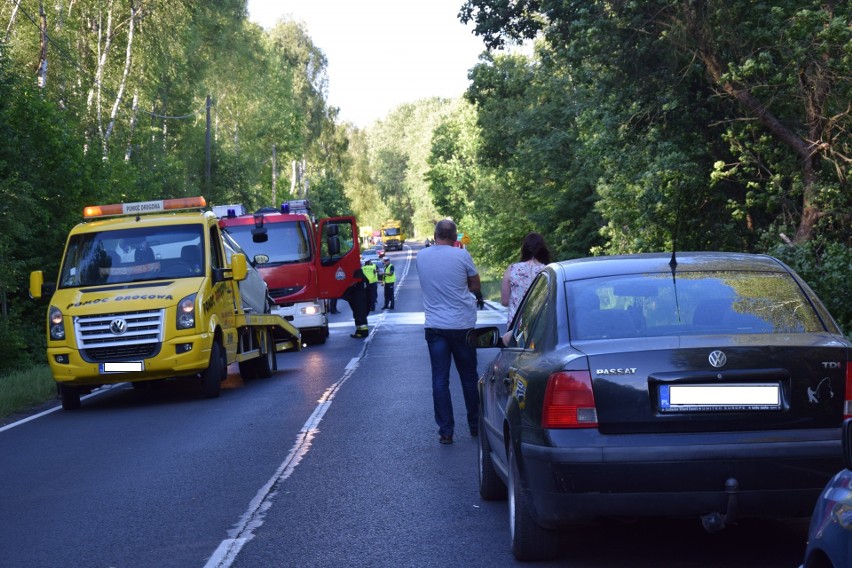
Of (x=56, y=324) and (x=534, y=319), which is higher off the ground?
(x=534, y=319)

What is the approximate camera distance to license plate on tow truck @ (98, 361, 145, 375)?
15.0m

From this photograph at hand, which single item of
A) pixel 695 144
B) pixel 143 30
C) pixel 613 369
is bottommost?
pixel 613 369

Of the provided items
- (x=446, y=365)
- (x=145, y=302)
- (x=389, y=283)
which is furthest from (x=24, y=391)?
(x=389, y=283)

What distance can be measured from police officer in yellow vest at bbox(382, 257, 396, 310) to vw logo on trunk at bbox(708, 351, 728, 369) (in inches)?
1338

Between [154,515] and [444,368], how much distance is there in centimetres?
314

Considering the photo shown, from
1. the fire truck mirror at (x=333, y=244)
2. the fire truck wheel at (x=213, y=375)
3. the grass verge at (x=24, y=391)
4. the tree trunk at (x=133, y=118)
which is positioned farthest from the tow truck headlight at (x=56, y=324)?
the tree trunk at (x=133, y=118)

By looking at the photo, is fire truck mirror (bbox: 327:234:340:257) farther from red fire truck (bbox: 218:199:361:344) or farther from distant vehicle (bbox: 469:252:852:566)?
distant vehicle (bbox: 469:252:852:566)

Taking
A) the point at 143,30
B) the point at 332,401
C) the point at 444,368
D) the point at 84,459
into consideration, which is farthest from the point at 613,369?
the point at 143,30

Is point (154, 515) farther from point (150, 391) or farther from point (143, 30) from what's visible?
point (143, 30)

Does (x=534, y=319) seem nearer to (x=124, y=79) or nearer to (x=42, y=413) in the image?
(x=42, y=413)

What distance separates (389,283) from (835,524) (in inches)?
1465

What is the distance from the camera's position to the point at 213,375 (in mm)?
15703

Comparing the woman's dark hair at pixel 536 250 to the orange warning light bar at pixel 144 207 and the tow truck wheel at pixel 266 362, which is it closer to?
the orange warning light bar at pixel 144 207

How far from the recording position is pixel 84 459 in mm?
10961
